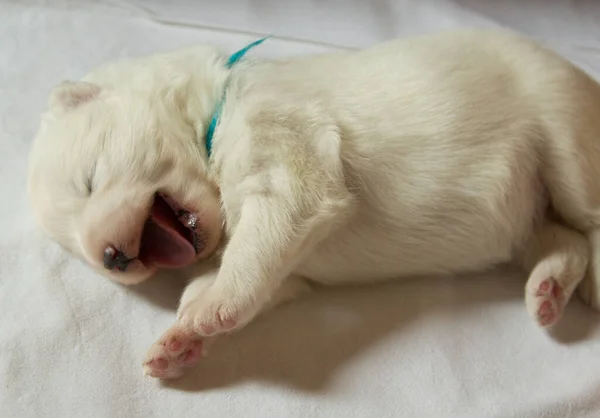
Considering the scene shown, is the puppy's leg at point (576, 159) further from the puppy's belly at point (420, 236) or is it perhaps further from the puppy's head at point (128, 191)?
the puppy's head at point (128, 191)

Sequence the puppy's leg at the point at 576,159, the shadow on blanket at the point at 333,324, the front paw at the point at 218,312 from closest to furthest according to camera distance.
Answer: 1. the front paw at the point at 218,312
2. the shadow on blanket at the point at 333,324
3. the puppy's leg at the point at 576,159

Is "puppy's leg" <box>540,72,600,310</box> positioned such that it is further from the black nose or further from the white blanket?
the black nose

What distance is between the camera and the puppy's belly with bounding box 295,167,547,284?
199 centimetres

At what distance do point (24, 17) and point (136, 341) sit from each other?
1.88 metres

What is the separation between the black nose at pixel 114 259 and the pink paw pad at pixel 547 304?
1.09m

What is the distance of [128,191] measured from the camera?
6.35 ft

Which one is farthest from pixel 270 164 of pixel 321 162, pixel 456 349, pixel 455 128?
pixel 456 349

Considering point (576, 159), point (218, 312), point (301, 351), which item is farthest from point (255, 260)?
point (576, 159)

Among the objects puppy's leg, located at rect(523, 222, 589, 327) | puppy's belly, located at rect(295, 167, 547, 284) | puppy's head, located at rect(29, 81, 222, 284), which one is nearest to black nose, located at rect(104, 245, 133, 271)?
puppy's head, located at rect(29, 81, 222, 284)

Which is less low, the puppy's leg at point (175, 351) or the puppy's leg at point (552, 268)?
the puppy's leg at point (552, 268)

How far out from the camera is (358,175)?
1977 millimetres

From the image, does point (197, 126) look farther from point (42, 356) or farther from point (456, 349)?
point (456, 349)

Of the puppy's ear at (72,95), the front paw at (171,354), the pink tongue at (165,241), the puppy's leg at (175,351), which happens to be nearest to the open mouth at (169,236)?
the pink tongue at (165,241)

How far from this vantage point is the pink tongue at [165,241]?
1984mm
